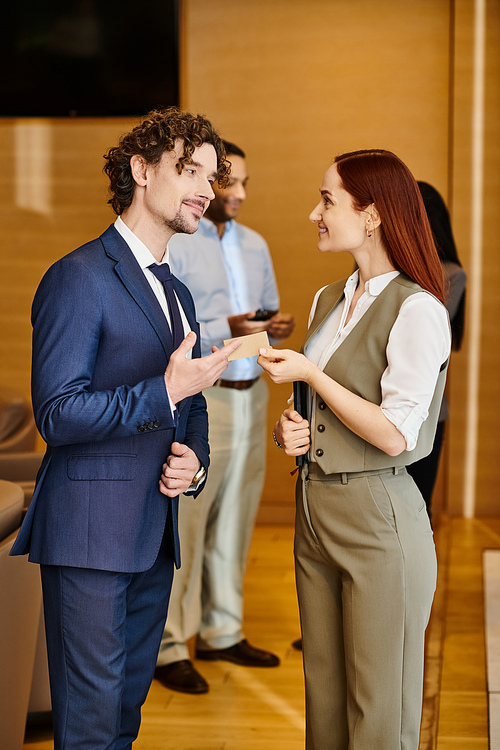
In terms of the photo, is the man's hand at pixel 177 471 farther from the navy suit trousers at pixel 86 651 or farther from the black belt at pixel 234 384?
the black belt at pixel 234 384

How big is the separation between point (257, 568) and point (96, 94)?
3098mm

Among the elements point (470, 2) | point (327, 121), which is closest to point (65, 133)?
point (327, 121)

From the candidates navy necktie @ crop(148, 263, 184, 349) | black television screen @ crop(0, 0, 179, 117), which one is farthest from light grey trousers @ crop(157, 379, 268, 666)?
black television screen @ crop(0, 0, 179, 117)

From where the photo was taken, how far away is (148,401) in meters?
1.67

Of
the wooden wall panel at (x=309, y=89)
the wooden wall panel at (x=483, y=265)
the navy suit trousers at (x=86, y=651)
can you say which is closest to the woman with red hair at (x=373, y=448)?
the navy suit trousers at (x=86, y=651)

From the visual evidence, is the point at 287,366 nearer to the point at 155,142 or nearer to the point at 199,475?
the point at 199,475

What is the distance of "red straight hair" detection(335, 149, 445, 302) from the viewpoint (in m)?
1.75

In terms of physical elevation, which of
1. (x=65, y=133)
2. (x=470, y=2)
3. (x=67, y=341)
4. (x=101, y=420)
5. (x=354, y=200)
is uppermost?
(x=470, y=2)

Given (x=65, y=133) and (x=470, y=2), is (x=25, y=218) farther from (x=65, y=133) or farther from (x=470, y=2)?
(x=470, y=2)

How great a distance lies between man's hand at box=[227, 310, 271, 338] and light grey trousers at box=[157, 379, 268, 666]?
0.99 ft

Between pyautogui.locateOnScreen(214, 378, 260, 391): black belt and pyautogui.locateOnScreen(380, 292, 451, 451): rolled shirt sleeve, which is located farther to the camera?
pyautogui.locateOnScreen(214, 378, 260, 391): black belt

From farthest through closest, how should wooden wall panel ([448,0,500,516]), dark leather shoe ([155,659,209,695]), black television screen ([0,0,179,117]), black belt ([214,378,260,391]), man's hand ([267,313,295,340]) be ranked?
1. wooden wall panel ([448,0,500,516])
2. black television screen ([0,0,179,117])
3. black belt ([214,378,260,391])
4. man's hand ([267,313,295,340])
5. dark leather shoe ([155,659,209,695])

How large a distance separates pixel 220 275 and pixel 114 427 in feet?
5.62

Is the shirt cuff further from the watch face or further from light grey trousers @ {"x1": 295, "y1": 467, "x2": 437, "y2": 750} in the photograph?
the watch face
